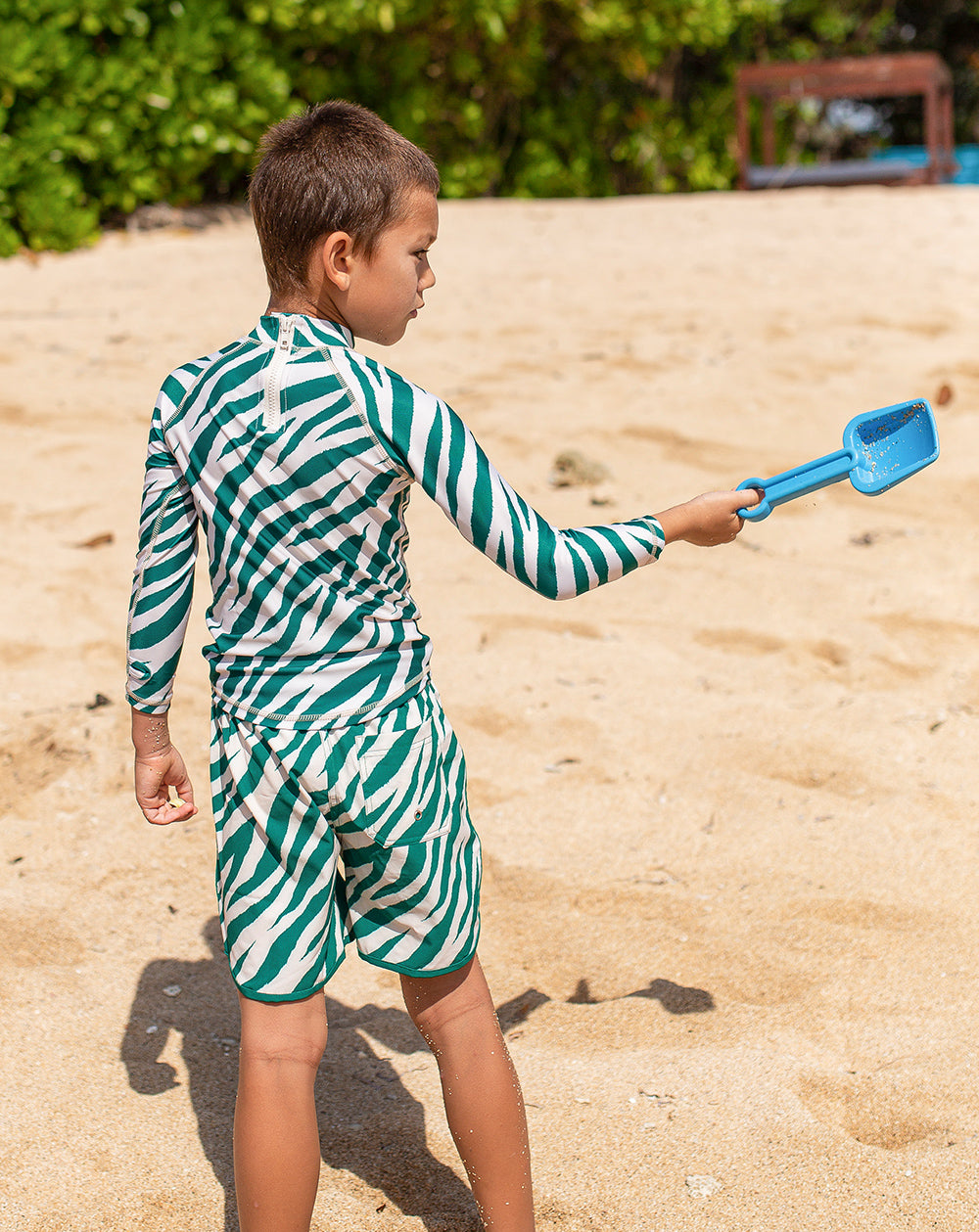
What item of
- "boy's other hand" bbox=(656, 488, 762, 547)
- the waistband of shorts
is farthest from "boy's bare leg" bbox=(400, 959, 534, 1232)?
"boy's other hand" bbox=(656, 488, 762, 547)

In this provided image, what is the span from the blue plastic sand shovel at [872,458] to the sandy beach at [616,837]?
3.10 ft

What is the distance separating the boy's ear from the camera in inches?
58.4

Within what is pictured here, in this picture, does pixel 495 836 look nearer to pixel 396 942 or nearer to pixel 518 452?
pixel 396 942

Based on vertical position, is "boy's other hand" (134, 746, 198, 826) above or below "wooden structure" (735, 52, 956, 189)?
below

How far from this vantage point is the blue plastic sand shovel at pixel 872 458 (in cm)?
163

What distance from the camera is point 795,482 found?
64.3 inches

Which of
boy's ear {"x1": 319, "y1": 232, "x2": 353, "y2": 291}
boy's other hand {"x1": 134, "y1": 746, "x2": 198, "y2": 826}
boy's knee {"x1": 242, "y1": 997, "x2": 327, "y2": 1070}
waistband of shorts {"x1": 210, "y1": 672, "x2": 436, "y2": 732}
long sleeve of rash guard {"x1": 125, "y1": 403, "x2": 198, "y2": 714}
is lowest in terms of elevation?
boy's knee {"x1": 242, "y1": 997, "x2": 327, "y2": 1070}

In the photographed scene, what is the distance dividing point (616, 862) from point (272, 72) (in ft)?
18.5

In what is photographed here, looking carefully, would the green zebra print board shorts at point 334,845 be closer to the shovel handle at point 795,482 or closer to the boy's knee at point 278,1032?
the boy's knee at point 278,1032

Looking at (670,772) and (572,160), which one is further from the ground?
(572,160)

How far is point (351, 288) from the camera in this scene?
4.96 ft

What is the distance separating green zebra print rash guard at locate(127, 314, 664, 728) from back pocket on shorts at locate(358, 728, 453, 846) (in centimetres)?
5

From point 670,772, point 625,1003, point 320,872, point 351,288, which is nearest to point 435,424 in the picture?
point 351,288

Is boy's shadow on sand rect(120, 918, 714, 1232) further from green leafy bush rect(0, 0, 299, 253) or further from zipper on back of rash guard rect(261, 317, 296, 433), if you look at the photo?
green leafy bush rect(0, 0, 299, 253)
